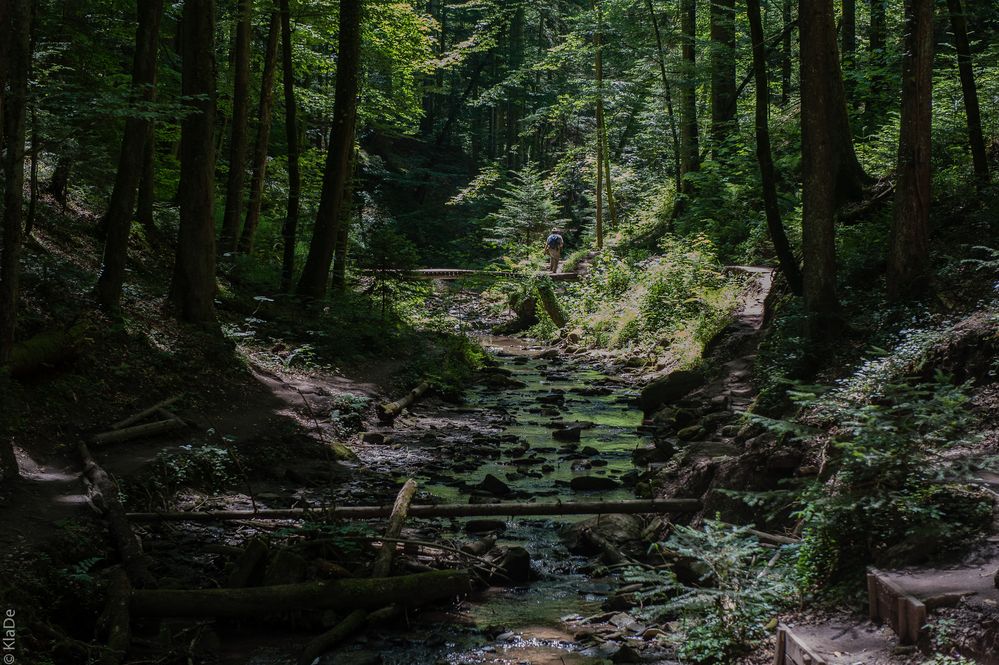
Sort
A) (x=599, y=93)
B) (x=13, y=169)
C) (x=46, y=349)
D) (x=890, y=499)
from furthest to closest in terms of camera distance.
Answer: (x=599, y=93), (x=46, y=349), (x=13, y=169), (x=890, y=499)

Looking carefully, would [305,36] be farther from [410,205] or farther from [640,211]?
[410,205]

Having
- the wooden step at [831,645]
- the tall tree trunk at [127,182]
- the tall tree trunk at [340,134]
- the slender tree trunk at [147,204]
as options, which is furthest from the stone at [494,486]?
the slender tree trunk at [147,204]

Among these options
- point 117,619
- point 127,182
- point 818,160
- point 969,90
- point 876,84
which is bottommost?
point 117,619

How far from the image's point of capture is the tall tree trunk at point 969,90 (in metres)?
10.8

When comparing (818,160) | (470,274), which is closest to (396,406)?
(818,160)

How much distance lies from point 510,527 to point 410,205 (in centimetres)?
A: 3711

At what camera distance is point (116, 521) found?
272 inches

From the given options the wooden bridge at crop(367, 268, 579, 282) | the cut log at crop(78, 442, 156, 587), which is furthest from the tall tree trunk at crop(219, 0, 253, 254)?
the cut log at crop(78, 442, 156, 587)

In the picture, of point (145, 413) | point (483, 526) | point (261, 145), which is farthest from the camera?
point (261, 145)

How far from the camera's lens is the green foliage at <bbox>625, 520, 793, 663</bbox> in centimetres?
542

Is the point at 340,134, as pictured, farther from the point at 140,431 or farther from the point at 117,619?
the point at 117,619

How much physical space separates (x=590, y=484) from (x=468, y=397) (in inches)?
277

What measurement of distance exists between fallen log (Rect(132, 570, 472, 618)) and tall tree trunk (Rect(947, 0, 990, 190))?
9521mm

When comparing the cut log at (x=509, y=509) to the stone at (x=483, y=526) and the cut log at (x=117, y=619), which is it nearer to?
the stone at (x=483, y=526)
